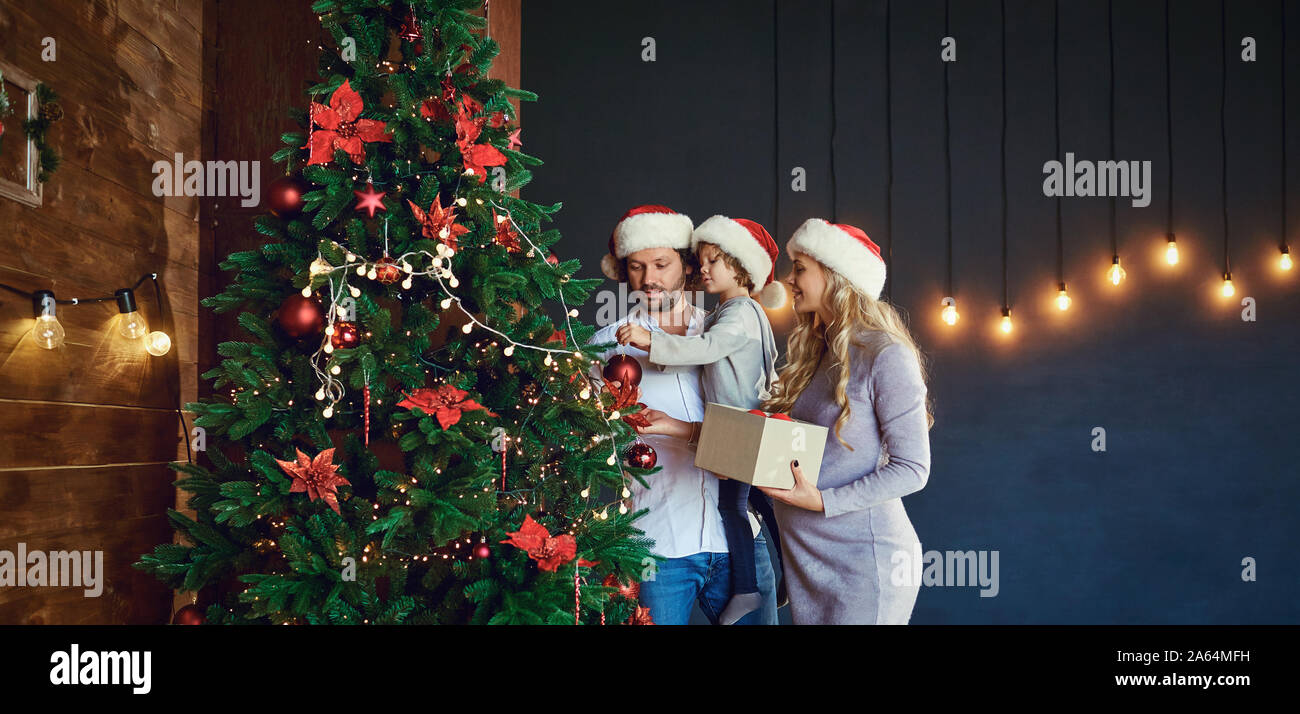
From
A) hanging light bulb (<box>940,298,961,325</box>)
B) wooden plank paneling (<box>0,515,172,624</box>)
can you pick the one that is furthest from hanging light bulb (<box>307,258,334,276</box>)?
hanging light bulb (<box>940,298,961,325</box>)

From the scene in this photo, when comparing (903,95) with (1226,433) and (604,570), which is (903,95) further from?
(604,570)

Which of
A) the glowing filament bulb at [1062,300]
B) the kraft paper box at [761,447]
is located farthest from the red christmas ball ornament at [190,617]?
the glowing filament bulb at [1062,300]

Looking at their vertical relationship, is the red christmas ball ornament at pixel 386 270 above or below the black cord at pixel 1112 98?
below

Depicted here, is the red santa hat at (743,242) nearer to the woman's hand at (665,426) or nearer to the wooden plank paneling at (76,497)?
the woman's hand at (665,426)

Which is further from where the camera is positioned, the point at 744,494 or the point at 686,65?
the point at 686,65

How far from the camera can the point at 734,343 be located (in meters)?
2.16

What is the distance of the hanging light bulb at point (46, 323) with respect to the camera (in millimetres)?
1755

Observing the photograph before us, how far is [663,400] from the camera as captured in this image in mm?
2221

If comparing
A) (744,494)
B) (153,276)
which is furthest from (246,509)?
(744,494)

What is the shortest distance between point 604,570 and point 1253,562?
3441 mm

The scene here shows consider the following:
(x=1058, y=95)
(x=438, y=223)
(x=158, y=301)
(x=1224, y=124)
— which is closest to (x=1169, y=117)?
(x=1224, y=124)

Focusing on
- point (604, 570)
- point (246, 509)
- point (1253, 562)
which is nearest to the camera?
point (246, 509)

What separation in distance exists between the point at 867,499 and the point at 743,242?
86 cm

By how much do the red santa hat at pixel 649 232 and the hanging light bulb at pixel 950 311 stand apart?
177 centimetres
